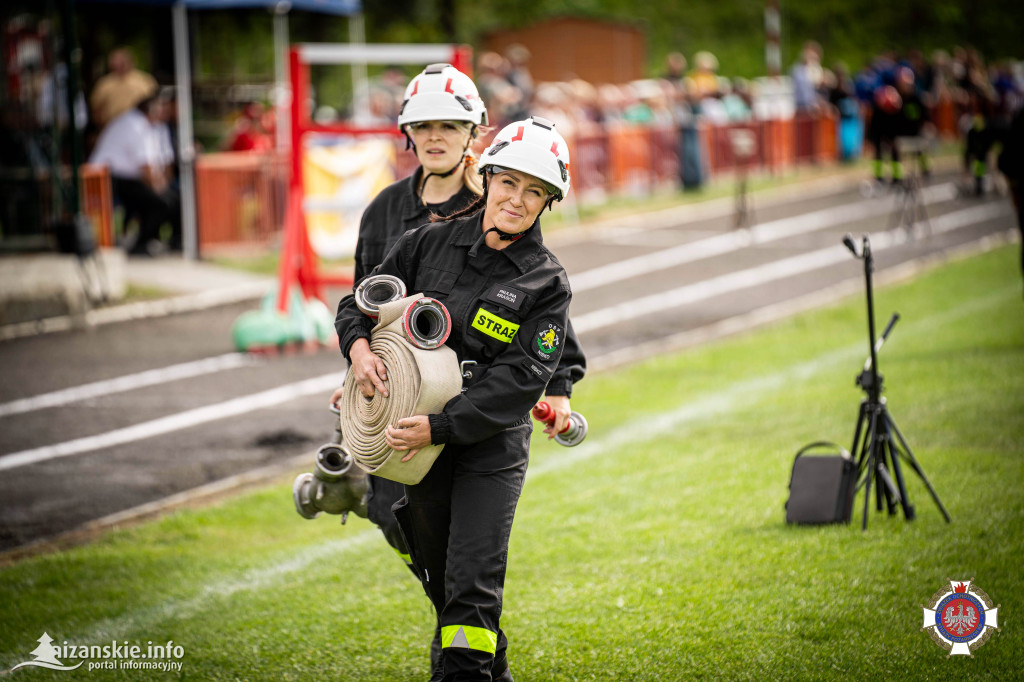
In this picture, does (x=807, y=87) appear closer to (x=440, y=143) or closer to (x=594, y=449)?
(x=594, y=449)

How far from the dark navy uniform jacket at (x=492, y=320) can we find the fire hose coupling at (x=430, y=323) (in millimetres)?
101

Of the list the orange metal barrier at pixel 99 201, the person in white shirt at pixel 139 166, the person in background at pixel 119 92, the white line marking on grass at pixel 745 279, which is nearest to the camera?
the white line marking on grass at pixel 745 279

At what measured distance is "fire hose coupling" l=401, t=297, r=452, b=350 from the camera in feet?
12.9

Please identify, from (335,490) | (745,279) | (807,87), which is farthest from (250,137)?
(807,87)

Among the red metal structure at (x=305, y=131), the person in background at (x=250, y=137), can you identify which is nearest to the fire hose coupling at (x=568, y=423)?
the red metal structure at (x=305, y=131)

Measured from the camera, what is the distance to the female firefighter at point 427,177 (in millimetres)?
4754

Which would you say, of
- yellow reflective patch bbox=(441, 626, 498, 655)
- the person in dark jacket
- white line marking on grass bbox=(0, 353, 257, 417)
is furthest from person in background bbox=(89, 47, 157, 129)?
yellow reflective patch bbox=(441, 626, 498, 655)

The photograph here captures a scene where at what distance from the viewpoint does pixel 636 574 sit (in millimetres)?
5906

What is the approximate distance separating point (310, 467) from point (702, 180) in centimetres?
1754

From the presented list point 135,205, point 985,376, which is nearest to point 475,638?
point 985,376

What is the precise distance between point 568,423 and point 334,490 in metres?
1.03

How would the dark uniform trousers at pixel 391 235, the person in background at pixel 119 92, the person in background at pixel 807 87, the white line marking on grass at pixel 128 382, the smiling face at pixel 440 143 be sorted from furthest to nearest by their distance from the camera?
the person in background at pixel 807 87, the person in background at pixel 119 92, the white line marking on grass at pixel 128 382, the smiling face at pixel 440 143, the dark uniform trousers at pixel 391 235

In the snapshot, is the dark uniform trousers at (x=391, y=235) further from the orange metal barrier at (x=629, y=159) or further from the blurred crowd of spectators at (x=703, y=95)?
the orange metal barrier at (x=629, y=159)

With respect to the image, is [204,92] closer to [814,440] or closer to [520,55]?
[520,55]
